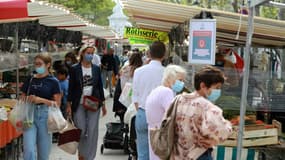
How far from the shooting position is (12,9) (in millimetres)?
6723

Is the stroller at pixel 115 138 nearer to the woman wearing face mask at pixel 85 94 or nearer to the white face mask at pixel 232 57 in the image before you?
the woman wearing face mask at pixel 85 94

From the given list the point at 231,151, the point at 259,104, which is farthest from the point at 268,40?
the point at 231,151

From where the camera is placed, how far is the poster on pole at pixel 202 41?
672 cm

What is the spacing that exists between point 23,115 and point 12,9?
4.71 ft

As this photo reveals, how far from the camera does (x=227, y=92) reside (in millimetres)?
7297

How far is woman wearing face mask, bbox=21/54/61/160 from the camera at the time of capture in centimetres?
734

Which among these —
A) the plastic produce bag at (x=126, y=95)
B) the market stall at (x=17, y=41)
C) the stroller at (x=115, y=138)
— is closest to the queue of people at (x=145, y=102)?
the plastic produce bag at (x=126, y=95)

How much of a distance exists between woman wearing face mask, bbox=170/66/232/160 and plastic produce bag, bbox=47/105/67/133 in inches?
115

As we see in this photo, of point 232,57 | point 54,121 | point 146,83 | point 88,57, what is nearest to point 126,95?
point 88,57

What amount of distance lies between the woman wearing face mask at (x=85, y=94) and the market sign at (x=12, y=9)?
63.4 inches

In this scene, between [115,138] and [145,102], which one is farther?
[115,138]

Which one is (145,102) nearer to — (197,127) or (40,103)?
(40,103)

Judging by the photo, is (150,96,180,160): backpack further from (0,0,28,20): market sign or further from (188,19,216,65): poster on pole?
(0,0,28,20): market sign

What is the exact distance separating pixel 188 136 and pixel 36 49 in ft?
32.5
